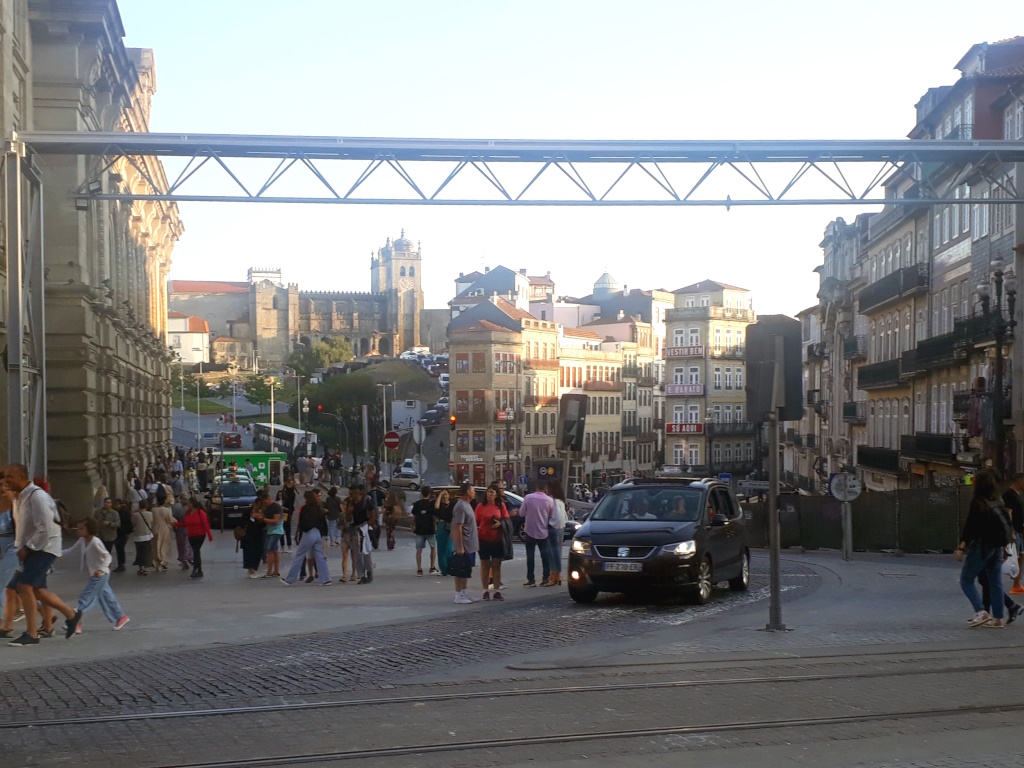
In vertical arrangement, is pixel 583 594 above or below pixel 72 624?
below

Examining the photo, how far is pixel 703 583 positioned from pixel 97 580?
24.5ft

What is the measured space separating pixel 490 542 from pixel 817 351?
58.5 meters

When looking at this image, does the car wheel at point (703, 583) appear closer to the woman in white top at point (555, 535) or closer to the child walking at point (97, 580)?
the woman in white top at point (555, 535)

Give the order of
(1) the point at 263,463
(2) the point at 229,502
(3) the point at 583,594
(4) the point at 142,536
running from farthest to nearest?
1. (1) the point at 263,463
2. (2) the point at 229,502
3. (4) the point at 142,536
4. (3) the point at 583,594

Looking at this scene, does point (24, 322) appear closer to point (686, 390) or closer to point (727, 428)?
point (727, 428)

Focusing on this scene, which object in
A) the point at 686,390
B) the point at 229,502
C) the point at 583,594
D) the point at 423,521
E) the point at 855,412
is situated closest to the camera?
the point at 583,594

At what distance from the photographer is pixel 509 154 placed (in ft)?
90.5

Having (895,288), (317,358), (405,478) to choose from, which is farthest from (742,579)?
(317,358)

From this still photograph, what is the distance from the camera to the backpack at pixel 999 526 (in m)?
13.6

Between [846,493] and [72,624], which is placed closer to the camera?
[72,624]

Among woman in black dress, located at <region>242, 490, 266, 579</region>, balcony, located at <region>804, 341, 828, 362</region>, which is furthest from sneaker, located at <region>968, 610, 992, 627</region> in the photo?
balcony, located at <region>804, 341, 828, 362</region>

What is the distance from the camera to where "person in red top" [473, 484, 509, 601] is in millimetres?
19000

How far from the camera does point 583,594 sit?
1738cm

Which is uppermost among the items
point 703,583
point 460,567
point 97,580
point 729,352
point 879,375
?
point 729,352
